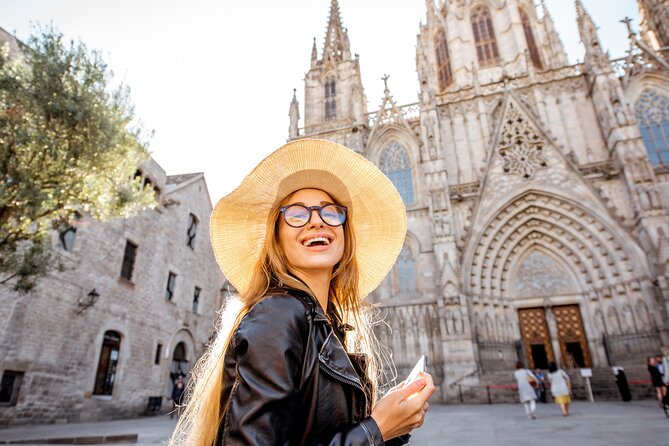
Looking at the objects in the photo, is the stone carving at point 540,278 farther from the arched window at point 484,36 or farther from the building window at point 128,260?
the building window at point 128,260

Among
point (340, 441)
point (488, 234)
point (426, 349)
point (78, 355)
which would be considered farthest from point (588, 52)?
point (78, 355)

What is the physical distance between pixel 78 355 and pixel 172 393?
559 centimetres

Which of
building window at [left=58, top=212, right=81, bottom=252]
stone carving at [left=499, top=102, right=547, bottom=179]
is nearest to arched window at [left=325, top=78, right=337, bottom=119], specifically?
stone carving at [left=499, top=102, right=547, bottom=179]

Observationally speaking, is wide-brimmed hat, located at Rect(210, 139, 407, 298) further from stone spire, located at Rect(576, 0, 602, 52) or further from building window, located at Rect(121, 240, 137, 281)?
stone spire, located at Rect(576, 0, 602, 52)

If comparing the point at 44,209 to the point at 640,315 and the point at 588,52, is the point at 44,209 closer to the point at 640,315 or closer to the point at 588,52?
the point at 640,315

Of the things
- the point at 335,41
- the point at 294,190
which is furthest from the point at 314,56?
the point at 294,190

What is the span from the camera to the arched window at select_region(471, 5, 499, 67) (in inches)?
975

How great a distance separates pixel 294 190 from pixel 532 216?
18576 millimetres

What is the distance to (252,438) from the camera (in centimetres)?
90

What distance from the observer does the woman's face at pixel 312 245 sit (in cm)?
152

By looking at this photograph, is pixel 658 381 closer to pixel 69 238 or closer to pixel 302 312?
pixel 302 312

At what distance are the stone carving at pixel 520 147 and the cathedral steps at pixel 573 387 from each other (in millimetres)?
8887

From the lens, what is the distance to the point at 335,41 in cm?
2762

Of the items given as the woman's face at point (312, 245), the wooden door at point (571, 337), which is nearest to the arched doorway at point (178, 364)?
the wooden door at point (571, 337)
